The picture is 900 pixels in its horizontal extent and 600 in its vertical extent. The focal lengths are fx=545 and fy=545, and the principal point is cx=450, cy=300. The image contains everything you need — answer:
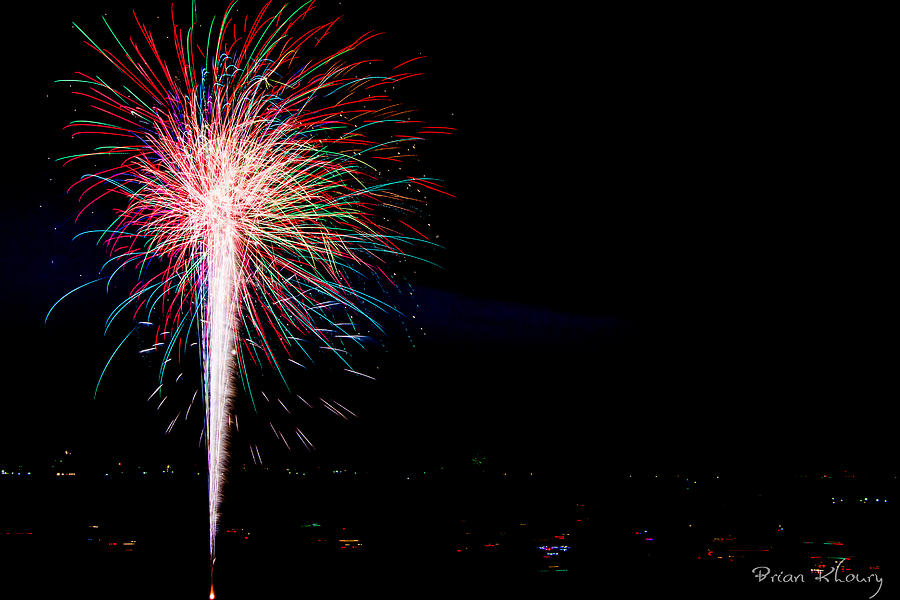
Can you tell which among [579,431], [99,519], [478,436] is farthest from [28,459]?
[579,431]

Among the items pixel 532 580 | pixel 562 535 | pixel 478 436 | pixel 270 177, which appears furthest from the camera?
pixel 478 436

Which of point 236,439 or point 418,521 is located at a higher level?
point 236,439

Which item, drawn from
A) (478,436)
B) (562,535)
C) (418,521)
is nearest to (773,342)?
(478,436)

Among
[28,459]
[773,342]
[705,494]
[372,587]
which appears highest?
[773,342]

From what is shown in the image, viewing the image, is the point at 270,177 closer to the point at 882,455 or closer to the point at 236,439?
the point at 236,439

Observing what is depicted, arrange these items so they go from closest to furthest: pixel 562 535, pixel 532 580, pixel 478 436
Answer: pixel 532 580
pixel 562 535
pixel 478 436

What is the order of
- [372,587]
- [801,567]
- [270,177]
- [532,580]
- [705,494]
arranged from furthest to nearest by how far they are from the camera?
[705,494]
[270,177]
[801,567]
[532,580]
[372,587]

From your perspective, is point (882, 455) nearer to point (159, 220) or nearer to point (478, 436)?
point (478, 436)

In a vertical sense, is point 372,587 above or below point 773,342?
below

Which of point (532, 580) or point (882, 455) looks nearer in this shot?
point (532, 580)
